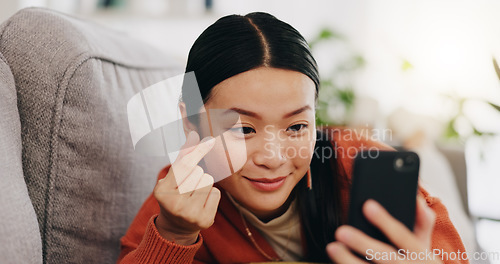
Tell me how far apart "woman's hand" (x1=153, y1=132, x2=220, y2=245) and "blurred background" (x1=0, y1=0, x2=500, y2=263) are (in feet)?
1.07

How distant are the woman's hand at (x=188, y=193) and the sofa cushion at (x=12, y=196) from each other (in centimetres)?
17

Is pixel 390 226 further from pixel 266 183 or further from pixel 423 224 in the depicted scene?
pixel 266 183

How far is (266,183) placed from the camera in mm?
527

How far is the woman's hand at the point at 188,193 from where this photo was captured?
471 mm

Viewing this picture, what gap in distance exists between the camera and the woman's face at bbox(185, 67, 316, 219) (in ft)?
1.56

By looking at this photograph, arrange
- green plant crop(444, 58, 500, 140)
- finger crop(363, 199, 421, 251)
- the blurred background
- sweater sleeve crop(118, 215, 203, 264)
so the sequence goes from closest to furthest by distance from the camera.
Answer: finger crop(363, 199, 421, 251)
sweater sleeve crop(118, 215, 203, 264)
the blurred background
green plant crop(444, 58, 500, 140)

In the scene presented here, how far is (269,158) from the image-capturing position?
0.50m

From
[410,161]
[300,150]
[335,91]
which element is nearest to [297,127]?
[300,150]

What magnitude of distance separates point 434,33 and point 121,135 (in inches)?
47.9

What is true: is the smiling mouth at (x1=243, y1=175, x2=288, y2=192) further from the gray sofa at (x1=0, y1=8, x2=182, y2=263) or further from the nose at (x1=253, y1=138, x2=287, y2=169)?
the gray sofa at (x1=0, y1=8, x2=182, y2=263)

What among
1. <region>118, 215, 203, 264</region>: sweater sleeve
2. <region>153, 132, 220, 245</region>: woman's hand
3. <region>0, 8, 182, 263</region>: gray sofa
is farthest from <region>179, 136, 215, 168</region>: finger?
<region>0, 8, 182, 263</region>: gray sofa

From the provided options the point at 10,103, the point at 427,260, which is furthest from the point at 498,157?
the point at 10,103

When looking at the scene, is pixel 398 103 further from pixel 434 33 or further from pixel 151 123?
pixel 151 123

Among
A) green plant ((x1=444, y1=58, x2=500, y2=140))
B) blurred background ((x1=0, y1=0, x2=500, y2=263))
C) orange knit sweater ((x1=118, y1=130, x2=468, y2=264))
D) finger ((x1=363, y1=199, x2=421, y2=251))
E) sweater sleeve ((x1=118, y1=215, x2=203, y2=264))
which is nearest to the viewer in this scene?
finger ((x1=363, y1=199, x2=421, y2=251))
